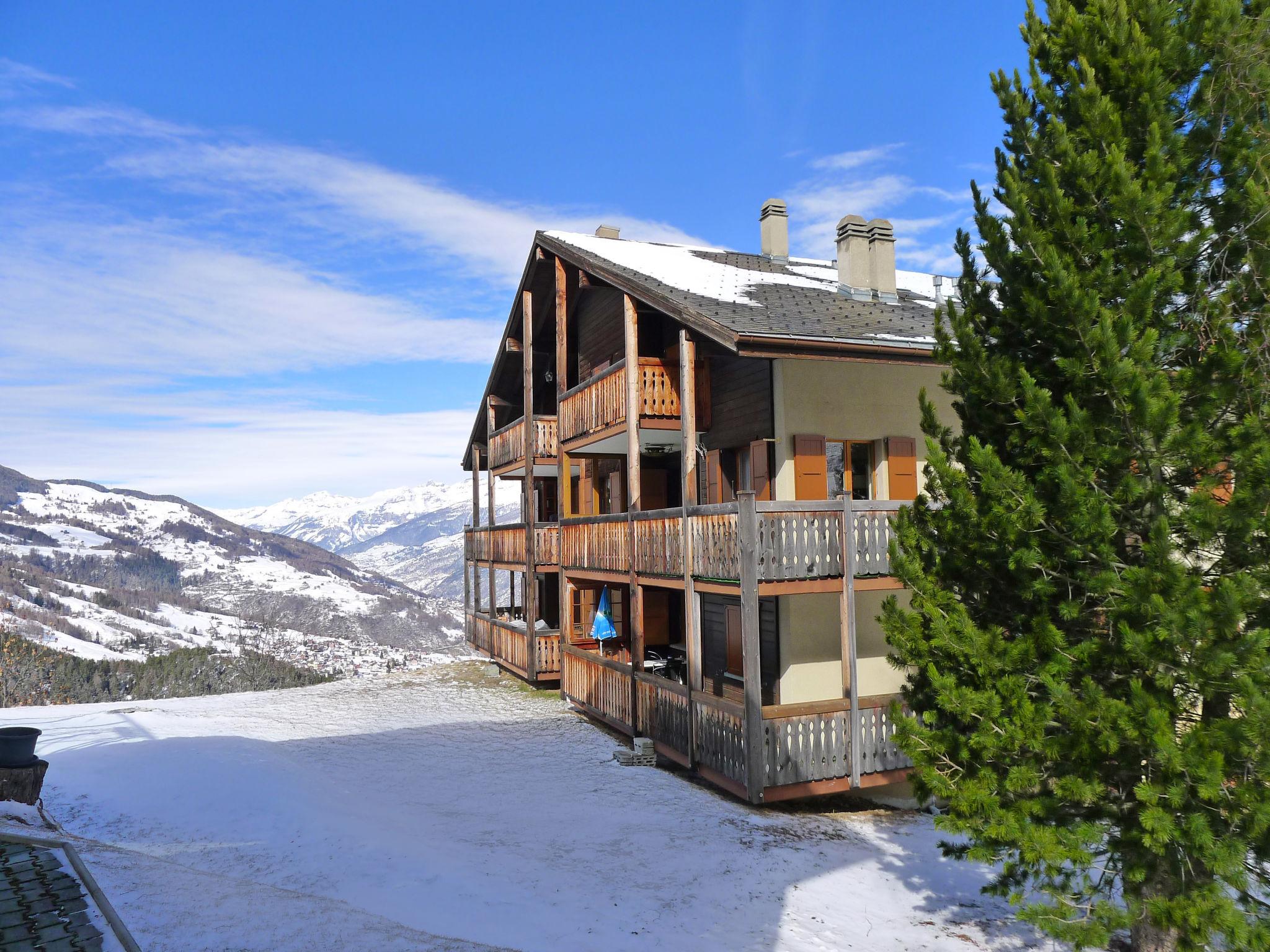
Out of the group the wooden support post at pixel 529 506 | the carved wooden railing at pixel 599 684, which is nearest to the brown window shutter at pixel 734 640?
the carved wooden railing at pixel 599 684

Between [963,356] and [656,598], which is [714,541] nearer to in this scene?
[963,356]

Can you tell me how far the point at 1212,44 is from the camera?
6410 millimetres

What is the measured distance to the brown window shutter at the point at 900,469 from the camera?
1605 centimetres

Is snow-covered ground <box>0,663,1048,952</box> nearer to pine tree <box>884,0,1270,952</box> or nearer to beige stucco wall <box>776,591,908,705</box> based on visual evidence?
beige stucco wall <box>776,591,908,705</box>

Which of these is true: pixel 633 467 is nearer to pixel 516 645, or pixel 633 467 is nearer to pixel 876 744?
pixel 876 744

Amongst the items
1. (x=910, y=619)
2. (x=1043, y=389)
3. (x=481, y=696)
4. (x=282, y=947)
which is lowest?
(x=481, y=696)

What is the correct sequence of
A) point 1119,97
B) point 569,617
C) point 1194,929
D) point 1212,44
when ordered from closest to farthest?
point 1194,929
point 1212,44
point 1119,97
point 569,617

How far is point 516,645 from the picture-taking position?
24.0 metres

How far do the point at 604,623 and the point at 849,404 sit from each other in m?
7.28

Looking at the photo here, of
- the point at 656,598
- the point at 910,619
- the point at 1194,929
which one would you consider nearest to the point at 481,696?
the point at 656,598

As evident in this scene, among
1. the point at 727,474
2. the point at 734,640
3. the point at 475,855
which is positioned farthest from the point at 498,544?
the point at 475,855

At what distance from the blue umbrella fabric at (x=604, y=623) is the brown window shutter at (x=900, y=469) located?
6788 mm

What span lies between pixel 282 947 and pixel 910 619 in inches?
243

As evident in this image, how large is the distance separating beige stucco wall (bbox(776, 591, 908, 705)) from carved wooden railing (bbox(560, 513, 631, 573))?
3.26m
